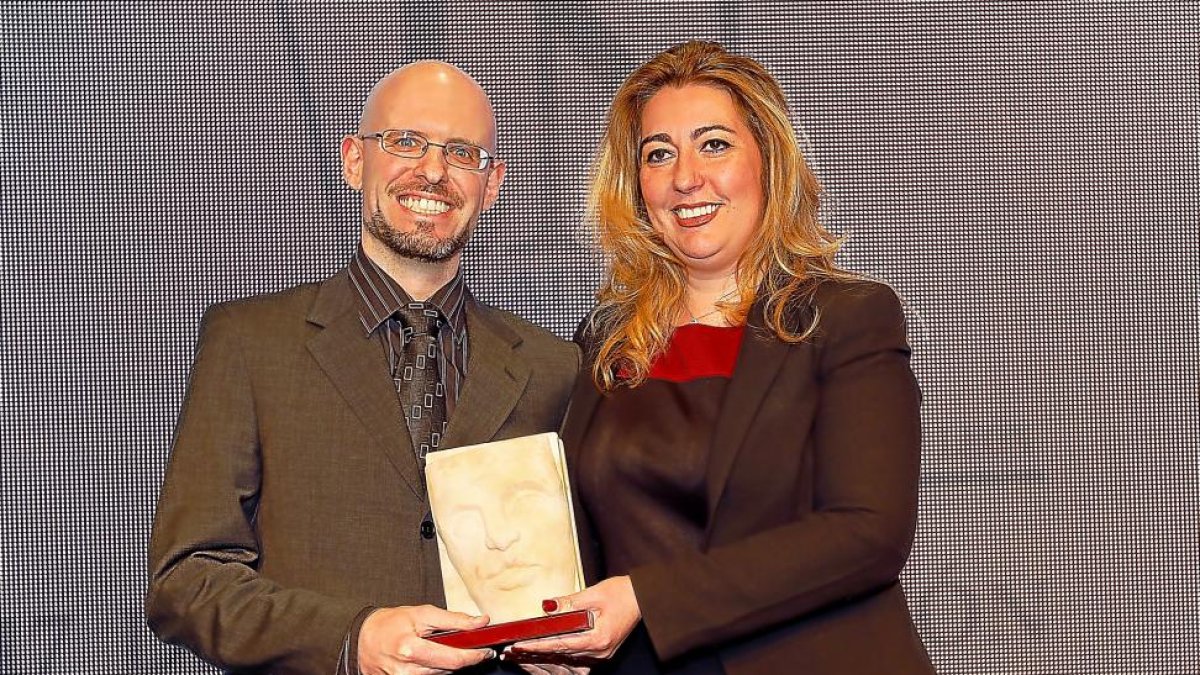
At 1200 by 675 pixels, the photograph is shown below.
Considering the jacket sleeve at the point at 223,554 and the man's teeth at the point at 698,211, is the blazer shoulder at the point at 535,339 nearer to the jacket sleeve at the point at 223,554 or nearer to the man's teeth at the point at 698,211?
the man's teeth at the point at 698,211

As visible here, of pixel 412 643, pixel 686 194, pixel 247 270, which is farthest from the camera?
pixel 247 270

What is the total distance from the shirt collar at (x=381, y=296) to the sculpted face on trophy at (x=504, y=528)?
0.45 meters

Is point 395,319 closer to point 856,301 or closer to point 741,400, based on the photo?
point 741,400

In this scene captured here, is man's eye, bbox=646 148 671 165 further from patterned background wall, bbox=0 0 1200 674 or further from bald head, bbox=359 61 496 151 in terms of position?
patterned background wall, bbox=0 0 1200 674

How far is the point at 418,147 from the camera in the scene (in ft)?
8.16

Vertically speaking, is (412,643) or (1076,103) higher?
(1076,103)

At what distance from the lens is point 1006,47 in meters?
3.29

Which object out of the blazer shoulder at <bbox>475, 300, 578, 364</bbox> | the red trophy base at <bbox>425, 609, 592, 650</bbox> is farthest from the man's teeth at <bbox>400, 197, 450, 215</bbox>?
the red trophy base at <bbox>425, 609, 592, 650</bbox>

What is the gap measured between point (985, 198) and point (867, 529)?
143 cm

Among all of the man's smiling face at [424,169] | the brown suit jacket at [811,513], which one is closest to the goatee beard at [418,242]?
the man's smiling face at [424,169]

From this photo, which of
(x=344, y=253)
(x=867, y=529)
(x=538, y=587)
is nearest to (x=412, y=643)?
(x=538, y=587)

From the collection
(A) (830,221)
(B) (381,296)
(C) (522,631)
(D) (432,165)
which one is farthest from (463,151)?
(A) (830,221)

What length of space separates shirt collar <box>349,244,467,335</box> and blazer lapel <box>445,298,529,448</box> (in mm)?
48

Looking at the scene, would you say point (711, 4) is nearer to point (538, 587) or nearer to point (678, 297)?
point (678, 297)
